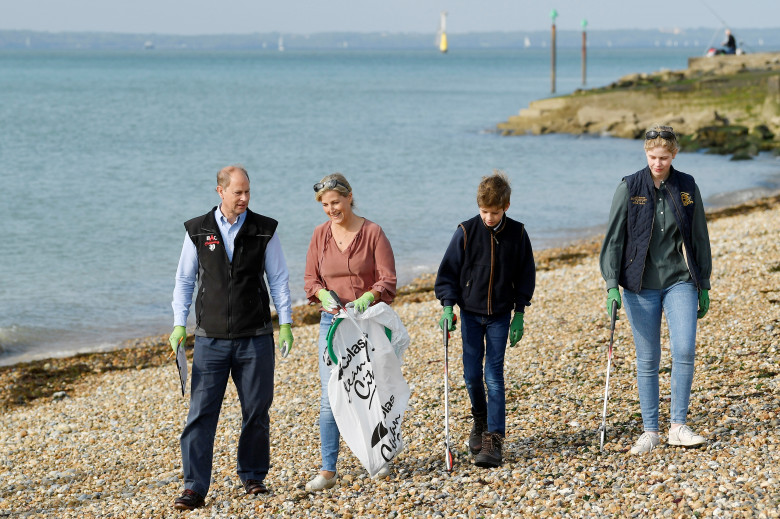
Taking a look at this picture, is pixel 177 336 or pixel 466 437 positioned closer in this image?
pixel 177 336

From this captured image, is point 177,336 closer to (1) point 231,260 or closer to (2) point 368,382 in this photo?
(1) point 231,260

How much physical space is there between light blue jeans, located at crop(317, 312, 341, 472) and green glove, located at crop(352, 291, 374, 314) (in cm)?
24

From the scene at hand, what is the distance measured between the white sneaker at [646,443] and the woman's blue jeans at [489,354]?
0.82m

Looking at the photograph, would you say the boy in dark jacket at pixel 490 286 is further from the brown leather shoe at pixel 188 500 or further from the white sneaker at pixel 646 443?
the brown leather shoe at pixel 188 500

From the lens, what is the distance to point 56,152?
132 feet

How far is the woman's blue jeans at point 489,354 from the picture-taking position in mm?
5539

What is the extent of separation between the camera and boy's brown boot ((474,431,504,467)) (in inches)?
224

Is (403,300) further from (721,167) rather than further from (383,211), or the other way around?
(721,167)

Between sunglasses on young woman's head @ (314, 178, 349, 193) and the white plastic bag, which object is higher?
sunglasses on young woman's head @ (314, 178, 349, 193)

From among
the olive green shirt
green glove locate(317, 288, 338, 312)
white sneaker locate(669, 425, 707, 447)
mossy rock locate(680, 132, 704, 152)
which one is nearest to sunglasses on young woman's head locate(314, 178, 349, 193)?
green glove locate(317, 288, 338, 312)

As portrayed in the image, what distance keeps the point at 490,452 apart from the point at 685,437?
1.18 m

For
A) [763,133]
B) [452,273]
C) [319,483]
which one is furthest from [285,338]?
[763,133]

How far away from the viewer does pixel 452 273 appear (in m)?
5.62

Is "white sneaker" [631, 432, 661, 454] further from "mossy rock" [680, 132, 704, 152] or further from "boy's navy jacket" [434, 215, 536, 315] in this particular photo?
"mossy rock" [680, 132, 704, 152]
